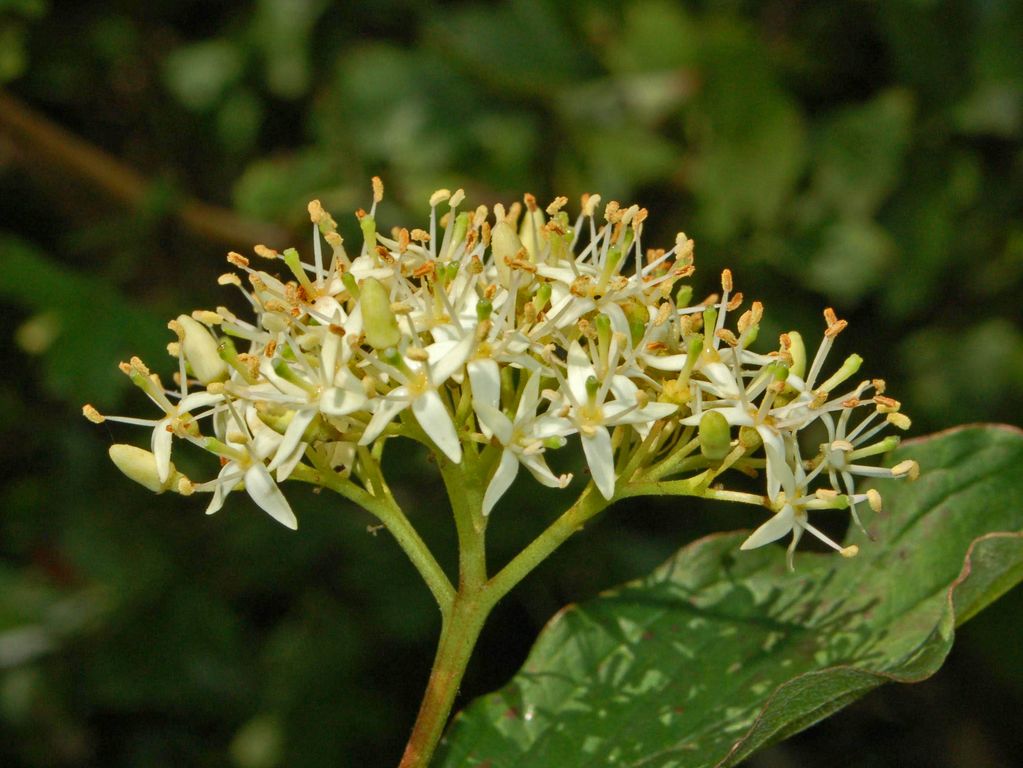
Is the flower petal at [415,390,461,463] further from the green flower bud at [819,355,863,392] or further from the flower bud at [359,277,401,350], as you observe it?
the green flower bud at [819,355,863,392]

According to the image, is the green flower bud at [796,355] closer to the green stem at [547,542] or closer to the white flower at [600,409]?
the white flower at [600,409]

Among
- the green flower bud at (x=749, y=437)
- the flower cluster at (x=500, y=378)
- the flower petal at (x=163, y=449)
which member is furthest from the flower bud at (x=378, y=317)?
the green flower bud at (x=749, y=437)

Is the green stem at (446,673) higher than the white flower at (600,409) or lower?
lower

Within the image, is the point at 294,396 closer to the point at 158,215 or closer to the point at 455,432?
the point at 455,432

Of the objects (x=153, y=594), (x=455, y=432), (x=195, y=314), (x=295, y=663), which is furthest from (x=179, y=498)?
(x=455, y=432)

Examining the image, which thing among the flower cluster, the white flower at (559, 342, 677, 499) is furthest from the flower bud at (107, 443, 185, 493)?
the white flower at (559, 342, 677, 499)

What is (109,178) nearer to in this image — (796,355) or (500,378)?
(500,378)
